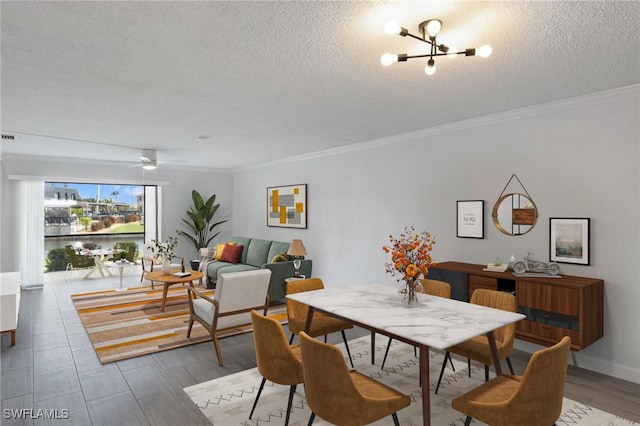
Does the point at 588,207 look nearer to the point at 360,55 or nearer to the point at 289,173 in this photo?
the point at 360,55

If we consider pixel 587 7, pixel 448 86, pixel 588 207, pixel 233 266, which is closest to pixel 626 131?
pixel 588 207

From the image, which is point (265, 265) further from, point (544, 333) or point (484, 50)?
point (484, 50)

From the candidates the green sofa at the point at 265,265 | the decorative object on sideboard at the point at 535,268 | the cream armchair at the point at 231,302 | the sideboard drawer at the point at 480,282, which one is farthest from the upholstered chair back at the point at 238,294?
the decorative object on sideboard at the point at 535,268

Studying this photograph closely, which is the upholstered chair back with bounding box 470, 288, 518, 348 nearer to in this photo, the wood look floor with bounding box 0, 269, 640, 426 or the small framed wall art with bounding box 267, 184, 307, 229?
the wood look floor with bounding box 0, 269, 640, 426

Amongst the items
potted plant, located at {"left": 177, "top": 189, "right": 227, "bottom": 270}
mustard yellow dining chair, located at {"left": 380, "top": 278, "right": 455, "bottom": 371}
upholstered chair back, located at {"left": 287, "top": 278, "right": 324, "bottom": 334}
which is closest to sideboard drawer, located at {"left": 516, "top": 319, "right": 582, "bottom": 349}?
mustard yellow dining chair, located at {"left": 380, "top": 278, "right": 455, "bottom": 371}

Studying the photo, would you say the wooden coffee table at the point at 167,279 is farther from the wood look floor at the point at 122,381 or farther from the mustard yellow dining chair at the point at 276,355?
the mustard yellow dining chair at the point at 276,355

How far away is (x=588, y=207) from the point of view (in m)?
3.46

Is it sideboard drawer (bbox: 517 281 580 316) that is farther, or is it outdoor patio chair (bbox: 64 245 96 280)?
outdoor patio chair (bbox: 64 245 96 280)

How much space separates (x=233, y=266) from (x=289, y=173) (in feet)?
6.61

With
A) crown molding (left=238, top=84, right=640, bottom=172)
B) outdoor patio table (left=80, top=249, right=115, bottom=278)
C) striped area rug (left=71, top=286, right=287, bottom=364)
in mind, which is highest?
crown molding (left=238, top=84, right=640, bottom=172)

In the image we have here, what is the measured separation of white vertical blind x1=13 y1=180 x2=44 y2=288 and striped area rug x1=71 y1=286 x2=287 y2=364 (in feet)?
4.43

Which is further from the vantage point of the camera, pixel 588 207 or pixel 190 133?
pixel 190 133

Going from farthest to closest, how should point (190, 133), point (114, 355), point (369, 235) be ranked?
point (369, 235), point (190, 133), point (114, 355)

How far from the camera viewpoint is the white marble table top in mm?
2156
